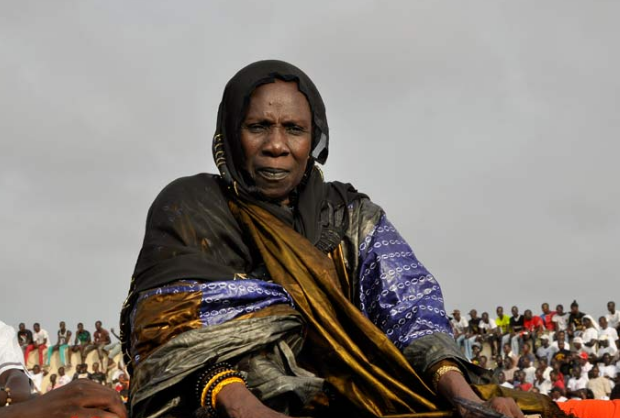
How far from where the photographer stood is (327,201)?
502 cm

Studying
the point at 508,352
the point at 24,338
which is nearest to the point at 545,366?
the point at 508,352

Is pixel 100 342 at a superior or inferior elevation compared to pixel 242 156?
superior

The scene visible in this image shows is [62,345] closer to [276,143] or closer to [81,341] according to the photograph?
[81,341]

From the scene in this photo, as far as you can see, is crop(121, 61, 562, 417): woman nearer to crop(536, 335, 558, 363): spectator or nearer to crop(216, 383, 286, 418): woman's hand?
crop(216, 383, 286, 418): woman's hand

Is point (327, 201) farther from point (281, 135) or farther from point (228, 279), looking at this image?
point (228, 279)

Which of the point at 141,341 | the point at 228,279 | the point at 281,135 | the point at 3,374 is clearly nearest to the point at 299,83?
the point at 281,135

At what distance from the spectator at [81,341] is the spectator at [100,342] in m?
0.14

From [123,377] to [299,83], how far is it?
20569mm

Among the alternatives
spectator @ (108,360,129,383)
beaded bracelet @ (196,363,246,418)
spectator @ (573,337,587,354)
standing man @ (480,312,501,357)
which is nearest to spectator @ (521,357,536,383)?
spectator @ (573,337,587,354)

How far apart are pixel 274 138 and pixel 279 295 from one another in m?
0.78

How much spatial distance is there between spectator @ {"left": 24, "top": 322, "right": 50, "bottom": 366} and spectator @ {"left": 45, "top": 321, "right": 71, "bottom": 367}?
194mm

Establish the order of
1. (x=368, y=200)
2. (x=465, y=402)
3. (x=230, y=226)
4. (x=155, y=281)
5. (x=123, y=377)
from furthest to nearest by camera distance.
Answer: (x=123, y=377), (x=368, y=200), (x=230, y=226), (x=155, y=281), (x=465, y=402)

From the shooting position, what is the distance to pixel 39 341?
27.6 metres

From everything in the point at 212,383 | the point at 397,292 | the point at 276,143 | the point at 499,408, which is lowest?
the point at 499,408
